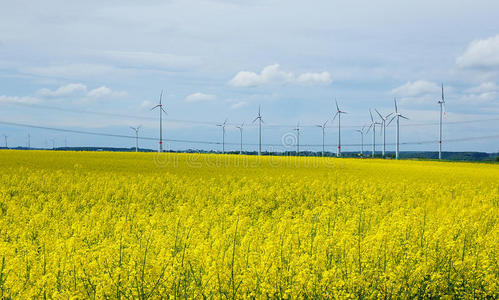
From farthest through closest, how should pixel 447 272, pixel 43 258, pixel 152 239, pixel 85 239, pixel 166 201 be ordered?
pixel 166 201 → pixel 85 239 → pixel 152 239 → pixel 447 272 → pixel 43 258

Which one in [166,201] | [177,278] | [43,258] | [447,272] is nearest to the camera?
[177,278]

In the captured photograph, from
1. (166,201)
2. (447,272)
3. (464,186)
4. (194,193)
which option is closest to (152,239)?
(447,272)

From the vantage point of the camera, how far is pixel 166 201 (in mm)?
16188

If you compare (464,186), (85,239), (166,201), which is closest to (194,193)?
(166,201)

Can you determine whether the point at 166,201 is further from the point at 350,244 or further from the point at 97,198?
the point at 350,244

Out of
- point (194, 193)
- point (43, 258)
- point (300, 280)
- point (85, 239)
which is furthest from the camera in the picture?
point (194, 193)

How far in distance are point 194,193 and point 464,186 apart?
17.5 meters

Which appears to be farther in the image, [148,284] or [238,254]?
[238,254]

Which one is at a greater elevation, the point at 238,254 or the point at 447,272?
the point at 238,254

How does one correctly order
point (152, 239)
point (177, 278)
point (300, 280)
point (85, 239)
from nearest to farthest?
point (300, 280), point (177, 278), point (152, 239), point (85, 239)

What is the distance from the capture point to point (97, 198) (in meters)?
16.8

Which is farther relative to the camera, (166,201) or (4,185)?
(4,185)

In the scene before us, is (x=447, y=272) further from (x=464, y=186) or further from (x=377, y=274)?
(x=464, y=186)

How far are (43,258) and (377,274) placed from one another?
222 inches
